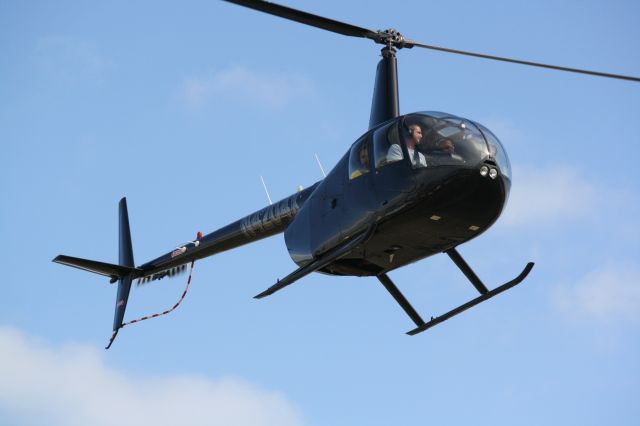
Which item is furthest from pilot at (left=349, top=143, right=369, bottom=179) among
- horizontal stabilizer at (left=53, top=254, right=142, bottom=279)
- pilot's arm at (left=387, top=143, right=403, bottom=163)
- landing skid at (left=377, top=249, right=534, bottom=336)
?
horizontal stabilizer at (left=53, top=254, right=142, bottom=279)

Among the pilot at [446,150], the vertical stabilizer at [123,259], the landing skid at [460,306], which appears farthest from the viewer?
the vertical stabilizer at [123,259]

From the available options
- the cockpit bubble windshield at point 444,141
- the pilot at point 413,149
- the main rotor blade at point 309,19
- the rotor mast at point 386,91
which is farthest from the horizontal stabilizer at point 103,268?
the cockpit bubble windshield at point 444,141

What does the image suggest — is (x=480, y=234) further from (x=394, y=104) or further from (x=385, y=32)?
(x=385, y=32)

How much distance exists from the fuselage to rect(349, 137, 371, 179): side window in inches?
0.7

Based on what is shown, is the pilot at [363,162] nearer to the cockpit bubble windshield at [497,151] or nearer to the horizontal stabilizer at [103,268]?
the cockpit bubble windshield at [497,151]

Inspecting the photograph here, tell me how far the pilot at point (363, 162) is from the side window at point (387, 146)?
0.30 metres

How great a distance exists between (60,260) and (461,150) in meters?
13.0

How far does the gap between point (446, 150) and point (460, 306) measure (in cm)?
387

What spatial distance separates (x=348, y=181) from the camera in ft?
56.0

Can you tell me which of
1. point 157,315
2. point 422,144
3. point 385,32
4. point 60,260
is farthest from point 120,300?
point 422,144

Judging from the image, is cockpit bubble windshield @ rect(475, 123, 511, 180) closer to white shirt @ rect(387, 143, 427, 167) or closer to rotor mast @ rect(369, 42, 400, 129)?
white shirt @ rect(387, 143, 427, 167)

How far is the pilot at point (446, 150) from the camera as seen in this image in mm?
15347

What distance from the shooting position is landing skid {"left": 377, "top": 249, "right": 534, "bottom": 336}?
17.4 m

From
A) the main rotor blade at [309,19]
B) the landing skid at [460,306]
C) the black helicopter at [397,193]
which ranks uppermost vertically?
the main rotor blade at [309,19]
